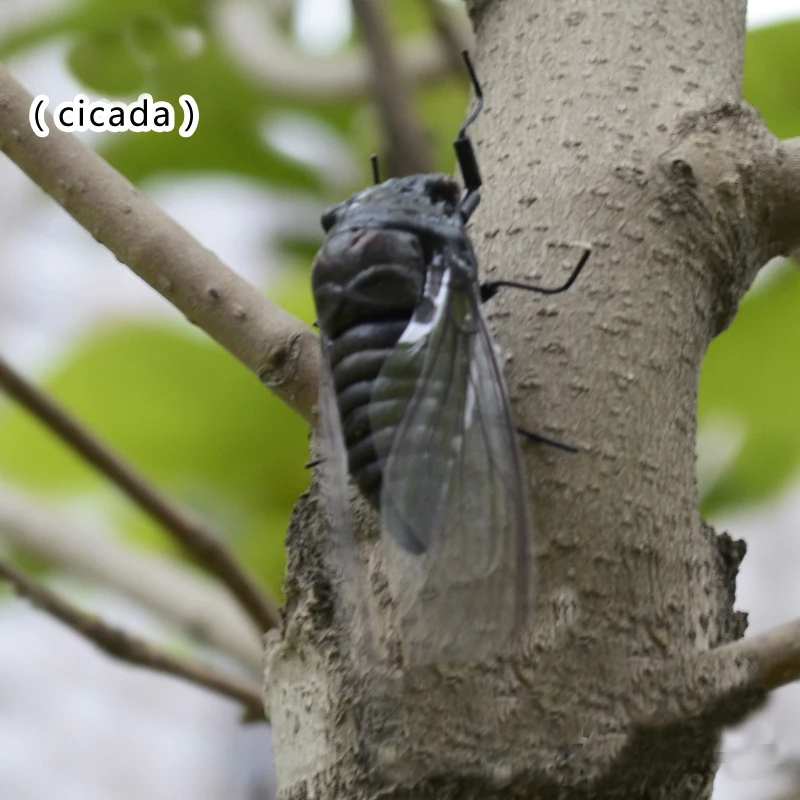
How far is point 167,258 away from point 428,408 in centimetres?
15

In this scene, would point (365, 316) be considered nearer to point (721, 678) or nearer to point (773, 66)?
point (721, 678)

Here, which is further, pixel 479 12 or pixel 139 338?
pixel 139 338

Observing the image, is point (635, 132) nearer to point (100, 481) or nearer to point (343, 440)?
point (343, 440)

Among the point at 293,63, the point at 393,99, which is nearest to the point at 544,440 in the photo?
the point at 393,99

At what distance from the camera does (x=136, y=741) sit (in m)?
2.74

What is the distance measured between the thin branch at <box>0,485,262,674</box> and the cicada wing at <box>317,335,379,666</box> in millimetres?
655

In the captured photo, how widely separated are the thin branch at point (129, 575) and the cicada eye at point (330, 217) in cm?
59

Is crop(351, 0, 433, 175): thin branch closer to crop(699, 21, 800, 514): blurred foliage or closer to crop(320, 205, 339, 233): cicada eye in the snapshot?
crop(699, 21, 800, 514): blurred foliage

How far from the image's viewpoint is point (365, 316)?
1.95ft

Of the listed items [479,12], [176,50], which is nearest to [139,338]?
[176,50]

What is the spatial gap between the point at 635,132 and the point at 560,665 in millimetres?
283

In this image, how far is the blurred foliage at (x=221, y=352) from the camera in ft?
4.09

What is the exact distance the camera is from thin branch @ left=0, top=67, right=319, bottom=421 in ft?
1.82

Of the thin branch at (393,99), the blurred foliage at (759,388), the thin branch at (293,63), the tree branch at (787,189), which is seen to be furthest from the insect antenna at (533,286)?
the thin branch at (293,63)
